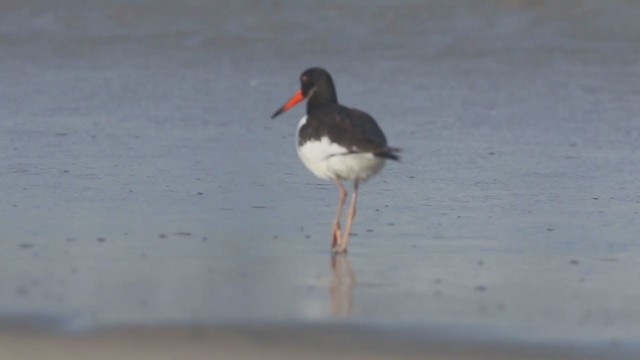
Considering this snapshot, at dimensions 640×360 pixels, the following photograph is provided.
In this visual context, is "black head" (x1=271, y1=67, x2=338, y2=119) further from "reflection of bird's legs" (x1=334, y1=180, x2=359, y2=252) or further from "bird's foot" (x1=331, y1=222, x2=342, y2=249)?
"bird's foot" (x1=331, y1=222, x2=342, y2=249)

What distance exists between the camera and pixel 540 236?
21.1 ft

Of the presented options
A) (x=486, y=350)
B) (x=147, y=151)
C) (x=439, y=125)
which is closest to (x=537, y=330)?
(x=486, y=350)

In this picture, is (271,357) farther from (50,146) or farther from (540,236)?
(50,146)

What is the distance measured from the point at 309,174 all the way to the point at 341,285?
255 centimetres

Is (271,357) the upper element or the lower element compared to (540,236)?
lower

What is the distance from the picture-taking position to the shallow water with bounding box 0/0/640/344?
5262 millimetres

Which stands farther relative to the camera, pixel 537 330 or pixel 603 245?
pixel 603 245

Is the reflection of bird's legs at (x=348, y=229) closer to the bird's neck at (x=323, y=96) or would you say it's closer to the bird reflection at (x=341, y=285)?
the bird reflection at (x=341, y=285)

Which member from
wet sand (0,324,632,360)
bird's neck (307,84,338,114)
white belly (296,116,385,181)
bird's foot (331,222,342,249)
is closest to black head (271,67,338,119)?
bird's neck (307,84,338,114)

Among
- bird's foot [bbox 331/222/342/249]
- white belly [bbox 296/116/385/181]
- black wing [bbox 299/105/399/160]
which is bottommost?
bird's foot [bbox 331/222/342/249]

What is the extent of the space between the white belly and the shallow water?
279 millimetres

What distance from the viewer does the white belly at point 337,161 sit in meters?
6.39

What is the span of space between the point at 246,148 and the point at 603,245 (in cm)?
317

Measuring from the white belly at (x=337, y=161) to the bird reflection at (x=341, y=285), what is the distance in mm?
560
